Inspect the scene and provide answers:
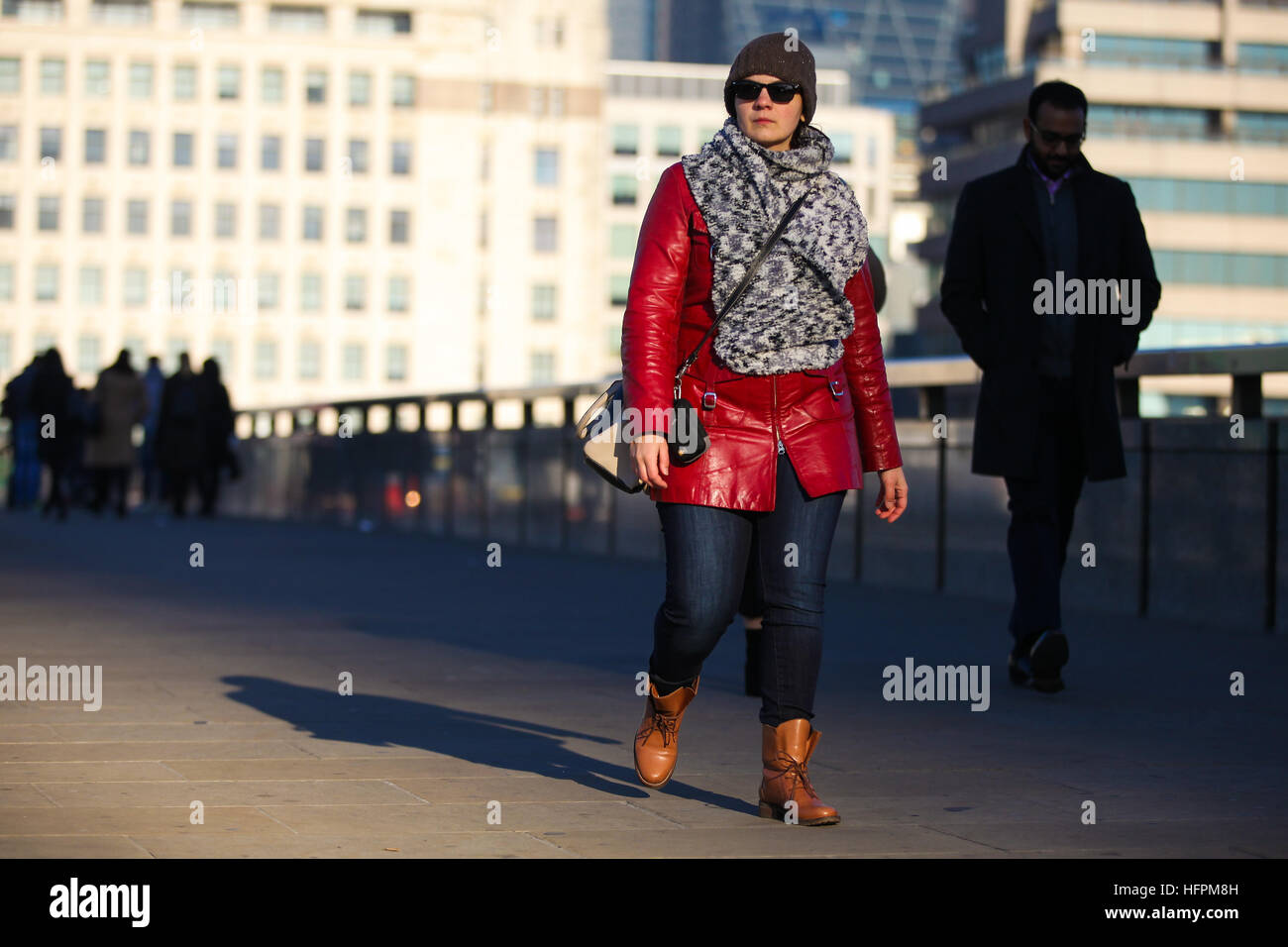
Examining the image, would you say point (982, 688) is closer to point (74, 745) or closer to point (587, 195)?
point (74, 745)

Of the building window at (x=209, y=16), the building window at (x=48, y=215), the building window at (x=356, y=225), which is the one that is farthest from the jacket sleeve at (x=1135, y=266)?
the building window at (x=209, y=16)

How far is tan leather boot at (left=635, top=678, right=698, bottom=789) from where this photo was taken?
16.9ft

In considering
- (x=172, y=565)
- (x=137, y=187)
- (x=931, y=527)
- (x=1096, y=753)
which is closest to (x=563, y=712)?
(x=1096, y=753)

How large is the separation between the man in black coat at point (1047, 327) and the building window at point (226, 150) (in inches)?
3556

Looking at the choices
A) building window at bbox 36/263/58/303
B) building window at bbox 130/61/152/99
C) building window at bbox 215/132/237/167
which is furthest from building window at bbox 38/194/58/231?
building window at bbox 215/132/237/167

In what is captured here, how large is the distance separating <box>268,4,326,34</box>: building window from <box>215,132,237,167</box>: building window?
17.9ft

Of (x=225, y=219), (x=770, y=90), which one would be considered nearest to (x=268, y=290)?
(x=225, y=219)

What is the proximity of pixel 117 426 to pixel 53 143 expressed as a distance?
74.5 meters

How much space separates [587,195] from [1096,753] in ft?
305

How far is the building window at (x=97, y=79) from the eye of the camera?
305 ft

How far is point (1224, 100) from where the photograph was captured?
84.5 metres

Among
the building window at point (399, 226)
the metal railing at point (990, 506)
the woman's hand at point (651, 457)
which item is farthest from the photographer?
the building window at point (399, 226)

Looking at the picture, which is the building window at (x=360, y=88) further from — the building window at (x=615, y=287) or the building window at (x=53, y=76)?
the building window at (x=615, y=287)

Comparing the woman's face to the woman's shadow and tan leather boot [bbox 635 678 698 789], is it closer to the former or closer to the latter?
tan leather boot [bbox 635 678 698 789]
